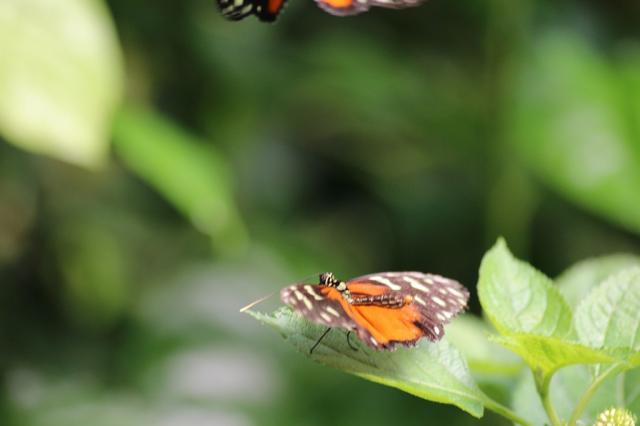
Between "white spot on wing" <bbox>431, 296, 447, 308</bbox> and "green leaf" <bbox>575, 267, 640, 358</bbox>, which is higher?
"white spot on wing" <bbox>431, 296, 447, 308</bbox>

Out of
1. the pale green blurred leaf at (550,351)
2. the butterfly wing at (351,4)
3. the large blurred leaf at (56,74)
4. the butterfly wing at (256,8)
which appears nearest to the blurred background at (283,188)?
the large blurred leaf at (56,74)

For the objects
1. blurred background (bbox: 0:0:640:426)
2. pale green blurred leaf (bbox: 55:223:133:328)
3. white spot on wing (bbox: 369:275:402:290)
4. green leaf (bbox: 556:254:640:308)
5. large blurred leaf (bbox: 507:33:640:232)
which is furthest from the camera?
pale green blurred leaf (bbox: 55:223:133:328)

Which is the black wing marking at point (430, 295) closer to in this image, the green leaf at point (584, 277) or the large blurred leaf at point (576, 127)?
the green leaf at point (584, 277)

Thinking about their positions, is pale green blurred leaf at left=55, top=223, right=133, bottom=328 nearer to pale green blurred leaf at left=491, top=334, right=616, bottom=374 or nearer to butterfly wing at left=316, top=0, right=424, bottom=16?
butterfly wing at left=316, top=0, right=424, bottom=16

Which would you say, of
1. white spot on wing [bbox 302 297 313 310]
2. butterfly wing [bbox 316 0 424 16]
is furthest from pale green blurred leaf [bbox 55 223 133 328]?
white spot on wing [bbox 302 297 313 310]

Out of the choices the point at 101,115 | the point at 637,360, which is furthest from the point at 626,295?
the point at 101,115

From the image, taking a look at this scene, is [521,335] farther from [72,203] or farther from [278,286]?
[72,203]

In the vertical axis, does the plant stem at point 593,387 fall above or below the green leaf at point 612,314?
below
